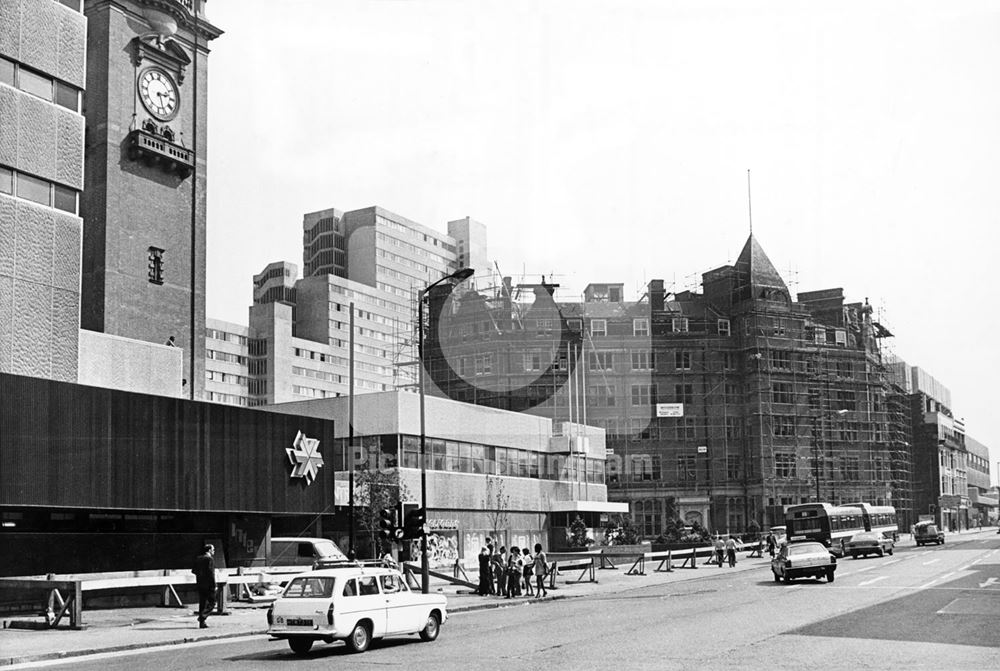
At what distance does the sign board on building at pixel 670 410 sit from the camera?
332 ft

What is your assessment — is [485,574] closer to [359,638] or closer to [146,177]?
[359,638]

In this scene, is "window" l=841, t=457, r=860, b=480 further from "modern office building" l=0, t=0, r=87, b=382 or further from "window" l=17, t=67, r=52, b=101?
"window" l=17, t=67, r=52, b=101

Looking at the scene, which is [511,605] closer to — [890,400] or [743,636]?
[743,636]

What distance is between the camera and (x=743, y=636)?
21.3 m

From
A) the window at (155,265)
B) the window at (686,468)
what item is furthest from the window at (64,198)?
the window at (686,468)

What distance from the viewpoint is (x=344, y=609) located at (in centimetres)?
2027

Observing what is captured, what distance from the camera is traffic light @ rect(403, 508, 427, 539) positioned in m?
32.5

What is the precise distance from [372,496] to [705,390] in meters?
61.3

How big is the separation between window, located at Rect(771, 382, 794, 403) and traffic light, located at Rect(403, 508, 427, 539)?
249 ft

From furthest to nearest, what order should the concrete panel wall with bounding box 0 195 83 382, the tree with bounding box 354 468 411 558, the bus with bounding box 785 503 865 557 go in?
the bus with bounding box 785 503 865 557, the tree with bounding box 354 468 411 558, the concrete panel wall with bounding box 0 195 83 382

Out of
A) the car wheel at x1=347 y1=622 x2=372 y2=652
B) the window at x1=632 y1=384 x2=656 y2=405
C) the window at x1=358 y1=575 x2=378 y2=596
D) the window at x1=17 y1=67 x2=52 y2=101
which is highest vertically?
the window at x1=17 y1=67 x2=52 y2=101

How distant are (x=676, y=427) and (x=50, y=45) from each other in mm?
76578

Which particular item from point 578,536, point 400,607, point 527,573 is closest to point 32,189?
point 400,607

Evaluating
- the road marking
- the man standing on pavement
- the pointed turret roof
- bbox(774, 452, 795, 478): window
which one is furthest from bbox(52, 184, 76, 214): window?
the pointed turret roof
